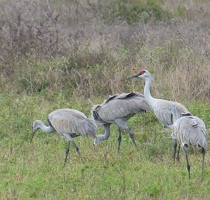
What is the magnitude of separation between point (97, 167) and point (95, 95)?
4180 mm

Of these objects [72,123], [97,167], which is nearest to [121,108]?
[72,123]

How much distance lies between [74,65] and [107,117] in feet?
12.0

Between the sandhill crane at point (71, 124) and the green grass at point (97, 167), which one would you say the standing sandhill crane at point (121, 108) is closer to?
the green grass at point (97, 167)

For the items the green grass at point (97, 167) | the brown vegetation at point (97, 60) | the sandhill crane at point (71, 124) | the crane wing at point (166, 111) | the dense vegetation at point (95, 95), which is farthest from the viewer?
the brown vegetation at point (97, 60)

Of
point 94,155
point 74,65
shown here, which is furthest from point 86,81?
point 94,155

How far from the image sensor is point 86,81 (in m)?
11.2

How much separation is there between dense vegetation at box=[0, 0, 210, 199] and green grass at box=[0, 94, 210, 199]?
1cm

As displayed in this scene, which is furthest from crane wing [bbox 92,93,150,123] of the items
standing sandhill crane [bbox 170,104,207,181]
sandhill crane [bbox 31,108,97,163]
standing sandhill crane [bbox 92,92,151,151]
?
standing sandhill crane [bbox 170,104,207,181]

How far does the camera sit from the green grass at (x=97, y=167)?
5957 mm

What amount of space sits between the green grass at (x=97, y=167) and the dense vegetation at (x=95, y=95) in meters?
0.01

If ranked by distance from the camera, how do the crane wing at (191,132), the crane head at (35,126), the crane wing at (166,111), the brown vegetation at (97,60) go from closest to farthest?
the crane wing at (191,132), the crane wing at (166,111), the crane head at (35,126), the brown vegetation at (97,60)

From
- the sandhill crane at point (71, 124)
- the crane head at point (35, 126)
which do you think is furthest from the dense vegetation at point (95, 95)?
the sandhill crane at point (71, 124)

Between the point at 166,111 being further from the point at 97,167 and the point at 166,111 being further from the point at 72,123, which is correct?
the point at 97,167

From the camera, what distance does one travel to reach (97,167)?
6793 millimetres
